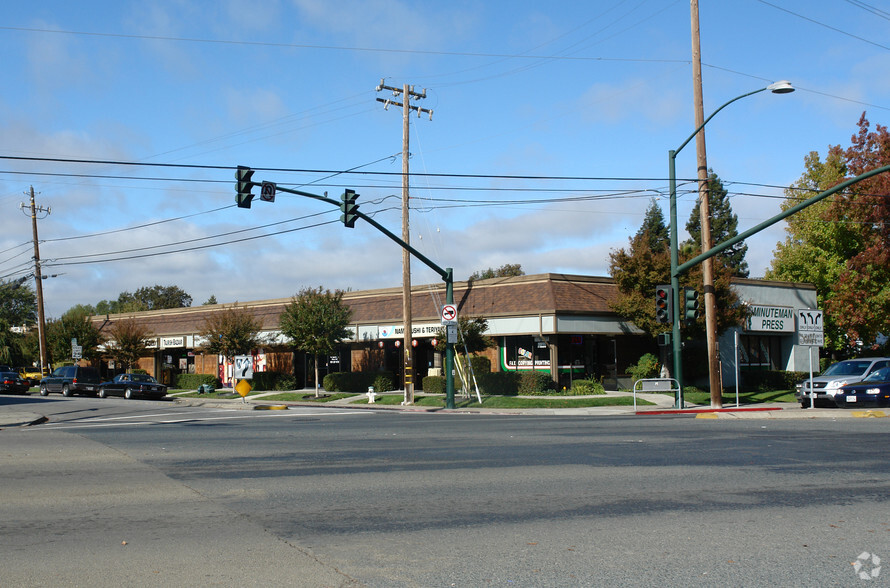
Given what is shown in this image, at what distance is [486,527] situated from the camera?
26.1 ft

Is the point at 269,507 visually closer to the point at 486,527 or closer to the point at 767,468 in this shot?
the point at 486,527

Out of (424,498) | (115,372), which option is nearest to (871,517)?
(424,498)

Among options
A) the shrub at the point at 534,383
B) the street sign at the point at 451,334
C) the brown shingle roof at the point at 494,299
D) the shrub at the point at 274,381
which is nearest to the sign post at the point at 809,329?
the brown shingle roof at the point at 494,299

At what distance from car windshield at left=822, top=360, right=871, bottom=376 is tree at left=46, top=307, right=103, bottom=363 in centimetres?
4567

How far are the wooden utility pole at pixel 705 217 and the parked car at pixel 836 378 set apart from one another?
2.75 metres

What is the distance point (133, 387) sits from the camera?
132 ft

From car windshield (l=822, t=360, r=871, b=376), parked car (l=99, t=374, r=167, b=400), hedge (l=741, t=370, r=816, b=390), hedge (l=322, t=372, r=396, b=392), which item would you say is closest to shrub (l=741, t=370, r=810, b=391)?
hedge (l=741, t=370, r=816, b=390)

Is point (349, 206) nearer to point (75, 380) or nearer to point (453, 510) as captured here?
point (453, 510)

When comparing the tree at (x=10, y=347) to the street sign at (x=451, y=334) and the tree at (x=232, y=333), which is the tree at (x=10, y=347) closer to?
the tree at (x=232, y=333)

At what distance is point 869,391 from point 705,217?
728 centimetres

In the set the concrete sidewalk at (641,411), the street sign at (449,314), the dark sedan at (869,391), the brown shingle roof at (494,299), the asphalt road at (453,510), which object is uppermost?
the brown shingle roof at (494,299)

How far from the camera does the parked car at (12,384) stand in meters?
47.2

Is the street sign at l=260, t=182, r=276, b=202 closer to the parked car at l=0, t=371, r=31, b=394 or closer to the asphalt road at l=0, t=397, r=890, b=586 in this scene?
the asphalt road at l=0, t=397, r=890, b=586

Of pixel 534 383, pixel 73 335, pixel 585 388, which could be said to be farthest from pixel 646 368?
pixel 73 335
